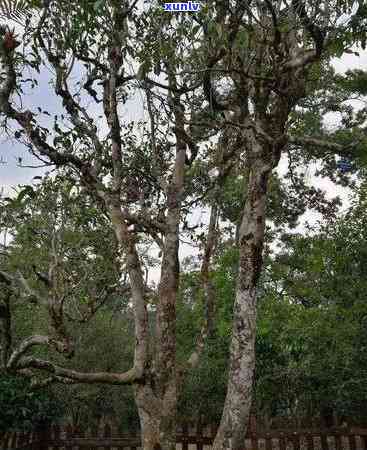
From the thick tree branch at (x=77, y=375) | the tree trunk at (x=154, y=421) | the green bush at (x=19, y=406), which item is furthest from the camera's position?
the green bush at (x=19, y=406)

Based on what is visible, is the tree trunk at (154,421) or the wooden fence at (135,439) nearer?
the tree trunk at (154,421)

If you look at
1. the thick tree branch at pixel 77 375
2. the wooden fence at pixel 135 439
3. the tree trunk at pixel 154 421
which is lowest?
the wooden fence at pixel 135 439

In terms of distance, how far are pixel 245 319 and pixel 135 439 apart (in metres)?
4.67

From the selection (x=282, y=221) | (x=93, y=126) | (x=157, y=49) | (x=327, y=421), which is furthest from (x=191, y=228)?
(x=282, y=221)

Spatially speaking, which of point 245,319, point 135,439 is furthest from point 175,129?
point 135,439

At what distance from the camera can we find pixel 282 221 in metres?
21.0

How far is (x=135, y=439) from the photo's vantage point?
349 inches

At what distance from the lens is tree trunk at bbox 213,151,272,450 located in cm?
527

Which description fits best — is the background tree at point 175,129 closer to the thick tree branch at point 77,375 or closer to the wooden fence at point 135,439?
the thick tree branch at point 77,375

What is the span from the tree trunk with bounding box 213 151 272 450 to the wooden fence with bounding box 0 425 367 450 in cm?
366

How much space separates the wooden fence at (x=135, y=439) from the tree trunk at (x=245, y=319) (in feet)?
12.0

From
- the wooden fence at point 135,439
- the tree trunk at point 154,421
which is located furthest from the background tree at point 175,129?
the wooden fence at point 135,439

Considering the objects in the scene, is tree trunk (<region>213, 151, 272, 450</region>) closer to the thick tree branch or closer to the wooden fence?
the thick tree branch

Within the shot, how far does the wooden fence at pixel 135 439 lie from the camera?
874 cm
